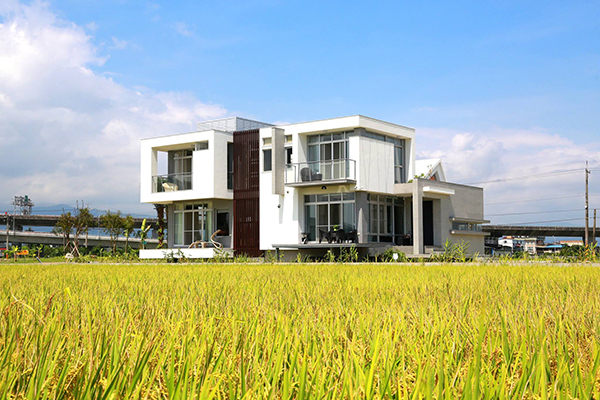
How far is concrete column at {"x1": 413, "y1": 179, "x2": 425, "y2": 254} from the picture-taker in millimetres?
28000

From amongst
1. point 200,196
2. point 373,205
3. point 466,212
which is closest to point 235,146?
point 200,196

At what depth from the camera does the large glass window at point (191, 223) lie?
1340 inches

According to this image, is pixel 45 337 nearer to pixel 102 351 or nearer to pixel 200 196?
pixel 102 351

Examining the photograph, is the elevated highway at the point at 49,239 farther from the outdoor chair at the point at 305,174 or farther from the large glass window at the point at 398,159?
the large glass window at the point at 398,159

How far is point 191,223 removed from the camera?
34844mm

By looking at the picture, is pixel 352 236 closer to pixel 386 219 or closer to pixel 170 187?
pixel 386 219

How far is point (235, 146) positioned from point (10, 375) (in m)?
31.1

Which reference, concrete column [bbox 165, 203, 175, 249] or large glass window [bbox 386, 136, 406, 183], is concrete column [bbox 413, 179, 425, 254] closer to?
large glass window [bbox 386, 136, 406, 183]

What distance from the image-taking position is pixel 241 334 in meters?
2.48

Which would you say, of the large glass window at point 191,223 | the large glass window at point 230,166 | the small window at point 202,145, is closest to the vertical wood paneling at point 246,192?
the large glass window at point 230,166

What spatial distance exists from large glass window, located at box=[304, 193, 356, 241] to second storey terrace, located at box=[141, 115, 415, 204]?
1058 mm

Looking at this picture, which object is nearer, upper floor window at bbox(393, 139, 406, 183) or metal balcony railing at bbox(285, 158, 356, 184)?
metal balcony railing at bbox(285, 158, 356, 184)

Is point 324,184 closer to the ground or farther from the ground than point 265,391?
farther from the ground

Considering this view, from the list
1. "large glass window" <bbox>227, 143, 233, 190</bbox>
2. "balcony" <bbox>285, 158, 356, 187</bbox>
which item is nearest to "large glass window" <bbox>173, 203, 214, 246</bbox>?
"large glass window" <bbox>227, 143, 233, 190</bbox>
